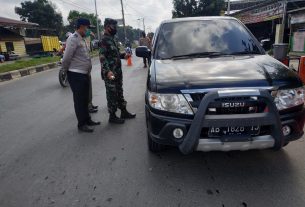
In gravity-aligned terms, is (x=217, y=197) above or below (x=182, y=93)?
below

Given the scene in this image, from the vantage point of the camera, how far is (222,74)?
9.56 ft

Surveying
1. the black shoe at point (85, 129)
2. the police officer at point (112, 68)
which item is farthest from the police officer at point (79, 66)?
the police officer at point (112, 68)

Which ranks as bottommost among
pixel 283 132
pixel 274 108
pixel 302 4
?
pixel 283 132

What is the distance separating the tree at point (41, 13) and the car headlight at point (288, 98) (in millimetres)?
59411

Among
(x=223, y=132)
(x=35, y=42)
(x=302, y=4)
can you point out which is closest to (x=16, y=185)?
(x=223, y=132)

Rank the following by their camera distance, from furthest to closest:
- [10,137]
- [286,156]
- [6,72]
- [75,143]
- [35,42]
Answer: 1. [35,42]
2. [6,72]
3. [10,137]
4. [75,143]
5. [286,156]

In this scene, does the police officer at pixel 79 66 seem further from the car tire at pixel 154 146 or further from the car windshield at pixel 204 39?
the car tire at pixel 154 146

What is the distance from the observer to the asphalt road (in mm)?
2652

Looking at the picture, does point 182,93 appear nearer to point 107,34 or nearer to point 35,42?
point 107,34

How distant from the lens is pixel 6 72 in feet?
41.9

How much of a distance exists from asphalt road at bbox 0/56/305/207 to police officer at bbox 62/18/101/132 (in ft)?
1.22

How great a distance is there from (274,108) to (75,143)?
9.18ft

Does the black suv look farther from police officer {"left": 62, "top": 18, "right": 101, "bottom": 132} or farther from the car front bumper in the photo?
police officer {"left": 62, "top": 18, "right": 101, "bottom": 132}

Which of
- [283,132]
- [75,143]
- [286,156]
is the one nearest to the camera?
[283,132]
